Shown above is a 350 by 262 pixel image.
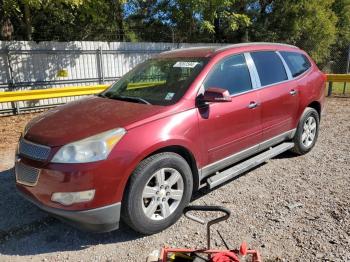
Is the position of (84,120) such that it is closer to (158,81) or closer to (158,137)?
(158,137)

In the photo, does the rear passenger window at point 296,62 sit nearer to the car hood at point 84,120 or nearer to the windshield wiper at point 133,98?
the windshield wiper at point 133,98

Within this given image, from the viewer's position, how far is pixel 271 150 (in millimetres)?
4949

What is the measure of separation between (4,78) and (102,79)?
317 cm

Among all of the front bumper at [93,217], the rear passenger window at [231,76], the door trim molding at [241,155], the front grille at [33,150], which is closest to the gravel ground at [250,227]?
the front bumper at [93,217]

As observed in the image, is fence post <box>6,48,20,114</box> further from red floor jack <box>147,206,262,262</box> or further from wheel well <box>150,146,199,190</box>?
red floor jack <box>147,206,262,262</box>

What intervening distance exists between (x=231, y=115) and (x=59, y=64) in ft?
27.9

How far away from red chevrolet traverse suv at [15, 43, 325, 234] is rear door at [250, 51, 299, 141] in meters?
0.02

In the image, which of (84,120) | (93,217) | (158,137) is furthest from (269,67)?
(93,217)

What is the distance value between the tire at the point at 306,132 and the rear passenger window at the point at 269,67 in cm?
84

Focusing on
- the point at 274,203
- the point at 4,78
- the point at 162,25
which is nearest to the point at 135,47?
the point at 4,78

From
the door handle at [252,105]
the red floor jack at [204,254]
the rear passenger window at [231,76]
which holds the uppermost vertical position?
the rear passenger window at [231,76]

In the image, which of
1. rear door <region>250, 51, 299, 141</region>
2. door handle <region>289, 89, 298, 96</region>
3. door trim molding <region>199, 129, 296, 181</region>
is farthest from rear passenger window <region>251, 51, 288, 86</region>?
door trim molding <region>199, 129, 296, 181</region>

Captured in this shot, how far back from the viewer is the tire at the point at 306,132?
5477mm

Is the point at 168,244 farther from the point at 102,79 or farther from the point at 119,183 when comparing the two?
the point at 102,79
